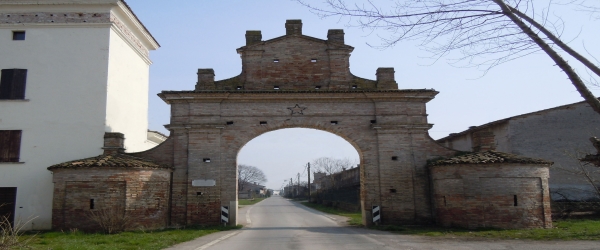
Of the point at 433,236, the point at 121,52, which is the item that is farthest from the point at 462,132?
the point at 121,52

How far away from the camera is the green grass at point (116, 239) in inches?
481

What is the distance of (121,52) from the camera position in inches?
815

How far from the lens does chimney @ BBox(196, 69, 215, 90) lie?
63.4 feet

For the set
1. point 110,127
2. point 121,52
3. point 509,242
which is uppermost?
point 121,52

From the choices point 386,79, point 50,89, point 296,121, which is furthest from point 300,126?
point 50,89

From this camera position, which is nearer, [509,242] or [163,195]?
[509,242]

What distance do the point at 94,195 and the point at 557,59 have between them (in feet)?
51.7

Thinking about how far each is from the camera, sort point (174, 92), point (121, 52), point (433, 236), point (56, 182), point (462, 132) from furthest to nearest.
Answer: point (462, 132)
point (121, 52)
point (174, 92)
point (56, 182)
point (433, 236)

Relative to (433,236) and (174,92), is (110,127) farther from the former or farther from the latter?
(433,236)

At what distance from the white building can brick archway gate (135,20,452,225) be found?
279cm

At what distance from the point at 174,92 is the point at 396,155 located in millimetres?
9647

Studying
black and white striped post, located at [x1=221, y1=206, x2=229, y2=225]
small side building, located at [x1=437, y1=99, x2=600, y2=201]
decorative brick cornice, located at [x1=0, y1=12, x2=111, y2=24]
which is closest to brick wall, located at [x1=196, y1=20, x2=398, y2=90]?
decorative brick cornice, located at [x1=0, y1=12, x2=111, y2=24]

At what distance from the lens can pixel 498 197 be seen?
16.7 metres

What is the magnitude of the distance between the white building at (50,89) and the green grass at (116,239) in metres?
4.25
